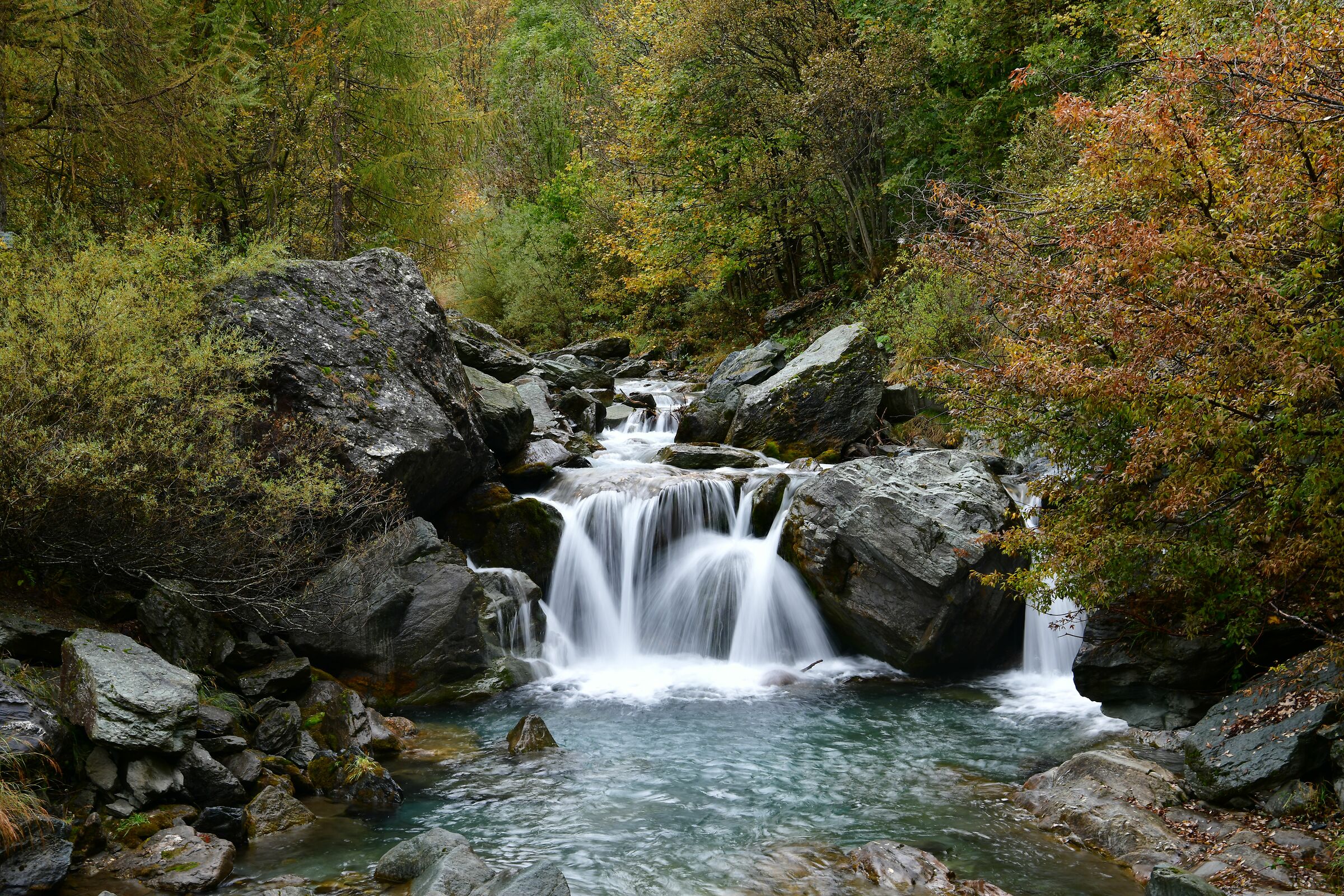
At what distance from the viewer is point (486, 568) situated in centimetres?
1220

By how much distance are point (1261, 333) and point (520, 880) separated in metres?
5.84

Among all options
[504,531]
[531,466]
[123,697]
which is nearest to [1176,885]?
[123,697]

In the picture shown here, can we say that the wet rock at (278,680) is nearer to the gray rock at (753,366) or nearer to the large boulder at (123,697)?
the large boulder at (123,697)

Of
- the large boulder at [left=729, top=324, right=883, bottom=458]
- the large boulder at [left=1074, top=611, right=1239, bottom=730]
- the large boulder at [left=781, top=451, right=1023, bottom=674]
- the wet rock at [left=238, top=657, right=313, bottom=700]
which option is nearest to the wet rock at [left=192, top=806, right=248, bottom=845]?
the wet rock at [left=238, top=657, right=313, bottom=700]

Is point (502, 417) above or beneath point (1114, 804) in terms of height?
above

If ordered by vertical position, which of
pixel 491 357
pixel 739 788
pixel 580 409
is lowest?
pixel 739 788

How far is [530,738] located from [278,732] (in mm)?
2410

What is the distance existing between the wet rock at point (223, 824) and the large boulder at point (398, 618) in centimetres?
297

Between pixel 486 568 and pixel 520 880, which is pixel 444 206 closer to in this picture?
pixel 486 568

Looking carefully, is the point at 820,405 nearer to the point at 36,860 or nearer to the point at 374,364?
the point at 374,364

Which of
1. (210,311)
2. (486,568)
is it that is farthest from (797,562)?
(210,311)

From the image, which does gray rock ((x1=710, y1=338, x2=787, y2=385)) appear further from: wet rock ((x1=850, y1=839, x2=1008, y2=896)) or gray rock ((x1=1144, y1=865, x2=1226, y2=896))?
gray rock ((x1=1144, y1=865, x2=1226, y2=896))

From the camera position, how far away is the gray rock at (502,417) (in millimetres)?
13859

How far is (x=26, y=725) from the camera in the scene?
5.57 metres
